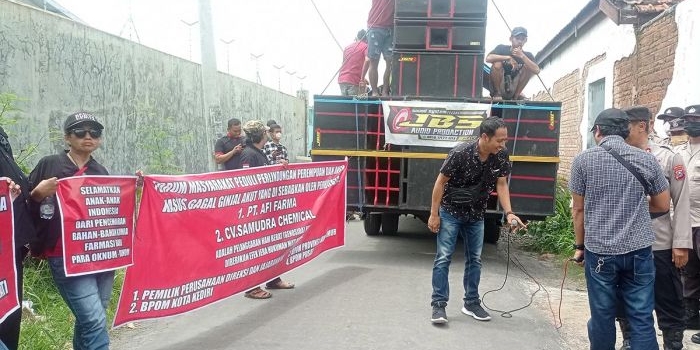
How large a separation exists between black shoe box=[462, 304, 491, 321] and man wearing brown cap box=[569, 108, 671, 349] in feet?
4.83

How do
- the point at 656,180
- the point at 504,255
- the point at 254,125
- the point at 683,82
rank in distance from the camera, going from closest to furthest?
1. the point at 656,180
2. the point at 254,125
3. the point at 683,82
4. the point at 504,255

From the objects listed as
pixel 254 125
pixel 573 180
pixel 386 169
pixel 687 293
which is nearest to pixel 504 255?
pixel 386 169

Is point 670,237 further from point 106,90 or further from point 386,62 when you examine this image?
point 106,90

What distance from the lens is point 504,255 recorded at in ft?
28.5

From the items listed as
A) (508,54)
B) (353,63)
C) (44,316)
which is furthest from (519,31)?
(44,316)

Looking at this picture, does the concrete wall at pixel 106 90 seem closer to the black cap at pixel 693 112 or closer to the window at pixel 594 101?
the black cap at pixel 693 112

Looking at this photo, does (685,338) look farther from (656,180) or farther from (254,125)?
(254,125)

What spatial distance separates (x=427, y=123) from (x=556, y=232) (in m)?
3.16

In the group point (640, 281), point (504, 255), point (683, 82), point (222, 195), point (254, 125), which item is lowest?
point (504, 255)

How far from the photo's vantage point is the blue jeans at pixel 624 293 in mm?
3645

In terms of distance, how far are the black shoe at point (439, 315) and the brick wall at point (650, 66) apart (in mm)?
5000

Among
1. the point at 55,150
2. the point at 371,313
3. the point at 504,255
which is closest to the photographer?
the point at 371,313

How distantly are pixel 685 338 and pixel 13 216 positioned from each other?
486cm

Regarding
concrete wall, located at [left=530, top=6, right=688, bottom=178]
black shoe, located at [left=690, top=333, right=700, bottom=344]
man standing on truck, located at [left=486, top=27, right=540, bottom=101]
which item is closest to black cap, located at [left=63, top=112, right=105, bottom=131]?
black shoe, located at [left=690, top=333, right=700, bottom=344]
